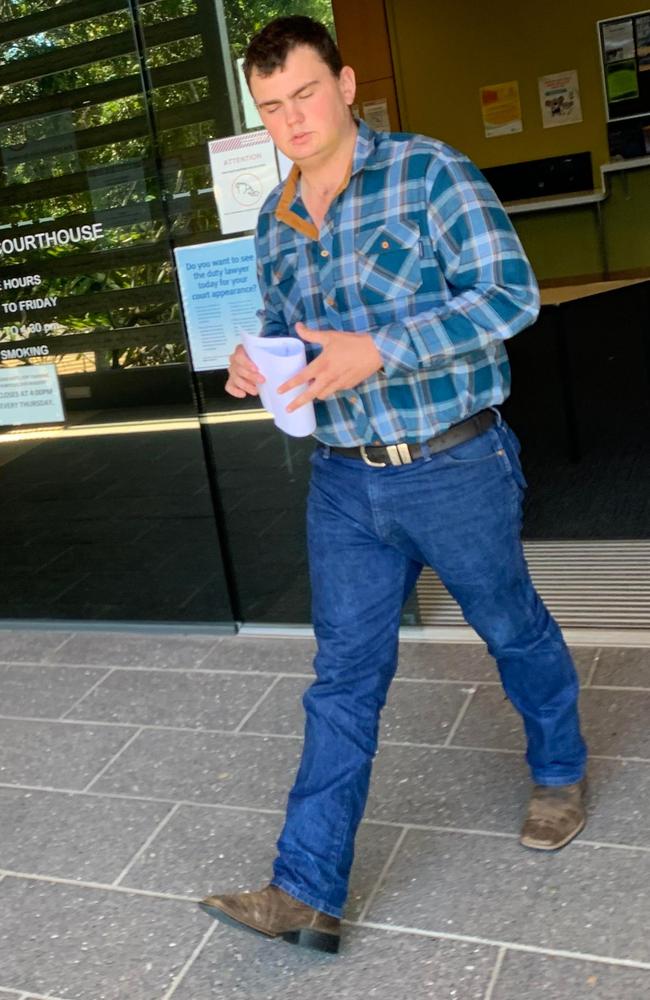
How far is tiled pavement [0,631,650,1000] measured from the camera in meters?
2.04

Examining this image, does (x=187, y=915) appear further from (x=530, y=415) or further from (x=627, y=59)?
(x=627, y=59)

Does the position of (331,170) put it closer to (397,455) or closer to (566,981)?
(397,455)

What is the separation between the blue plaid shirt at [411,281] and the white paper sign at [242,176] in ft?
3.95

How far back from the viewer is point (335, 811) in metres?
2.05

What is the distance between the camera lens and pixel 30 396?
12.7 ft

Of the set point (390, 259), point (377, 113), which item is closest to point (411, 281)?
point (390, 259)

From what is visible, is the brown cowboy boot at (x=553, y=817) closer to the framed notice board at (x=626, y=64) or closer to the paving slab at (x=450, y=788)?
the paving slab at (x=450, y=788)

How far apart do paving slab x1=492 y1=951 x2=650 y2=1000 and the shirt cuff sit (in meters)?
1.08

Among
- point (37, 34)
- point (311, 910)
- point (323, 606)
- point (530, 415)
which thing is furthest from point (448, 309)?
point (530, 415)

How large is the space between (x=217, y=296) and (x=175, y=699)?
A: 1.24m

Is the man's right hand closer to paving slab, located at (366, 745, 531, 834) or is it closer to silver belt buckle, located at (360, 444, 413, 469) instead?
silver belt buckle, located at (360, 444, 413, 469)

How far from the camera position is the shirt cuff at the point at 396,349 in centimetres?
185

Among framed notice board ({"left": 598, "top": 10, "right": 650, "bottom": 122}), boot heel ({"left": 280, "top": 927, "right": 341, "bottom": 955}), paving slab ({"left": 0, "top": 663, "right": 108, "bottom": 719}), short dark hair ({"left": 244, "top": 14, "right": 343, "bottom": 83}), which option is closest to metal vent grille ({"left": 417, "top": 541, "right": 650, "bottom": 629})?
paving slab ({"left": 0, "top": 663, "right": 108, "bottom": 719})

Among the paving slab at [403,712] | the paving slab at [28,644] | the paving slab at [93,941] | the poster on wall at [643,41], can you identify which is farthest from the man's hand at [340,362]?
the poster on wall at [643,41]
